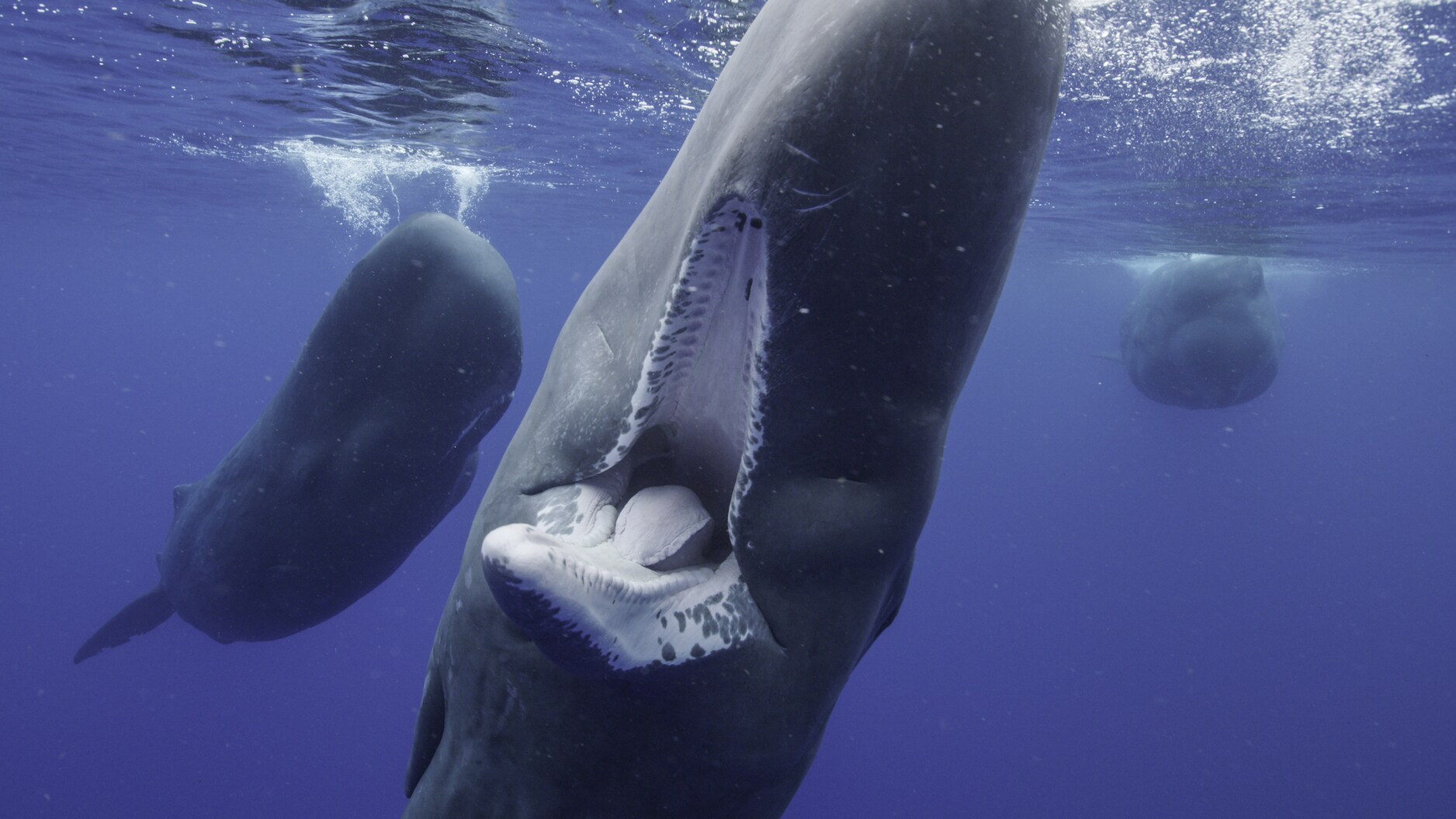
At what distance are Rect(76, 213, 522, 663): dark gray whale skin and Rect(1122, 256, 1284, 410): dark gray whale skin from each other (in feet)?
57.8

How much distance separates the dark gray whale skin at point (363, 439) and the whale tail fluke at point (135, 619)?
10.7ft

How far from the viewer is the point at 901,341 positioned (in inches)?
54.3

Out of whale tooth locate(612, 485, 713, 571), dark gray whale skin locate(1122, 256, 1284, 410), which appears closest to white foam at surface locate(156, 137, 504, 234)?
dark gray whale skin locate(1122, 256, 1284, 410)

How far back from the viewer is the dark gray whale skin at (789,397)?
49.1 inches

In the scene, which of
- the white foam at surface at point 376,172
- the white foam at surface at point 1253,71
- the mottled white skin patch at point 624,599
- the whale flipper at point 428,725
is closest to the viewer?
the mottled white skin patch at point 624,599

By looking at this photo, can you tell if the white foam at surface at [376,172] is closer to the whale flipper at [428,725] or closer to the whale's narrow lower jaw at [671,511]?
the whale flipper at [428,725]

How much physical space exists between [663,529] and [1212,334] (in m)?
A: 20.0

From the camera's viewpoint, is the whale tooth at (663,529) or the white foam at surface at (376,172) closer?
the whale tooth at (663,529)

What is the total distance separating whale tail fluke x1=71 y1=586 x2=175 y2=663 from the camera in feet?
30.6

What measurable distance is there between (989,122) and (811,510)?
0.68 m

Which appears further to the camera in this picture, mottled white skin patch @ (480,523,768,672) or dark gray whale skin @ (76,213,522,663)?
dark gray whale skin @ (76,213,522,663)

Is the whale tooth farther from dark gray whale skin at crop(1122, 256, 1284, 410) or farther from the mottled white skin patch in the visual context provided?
dark gray whale skin at crop(1122, 256, 1284, 410)

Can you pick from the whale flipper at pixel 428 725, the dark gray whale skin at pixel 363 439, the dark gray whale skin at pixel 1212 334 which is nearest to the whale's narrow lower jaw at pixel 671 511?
the whale flipper at pixel 428 725

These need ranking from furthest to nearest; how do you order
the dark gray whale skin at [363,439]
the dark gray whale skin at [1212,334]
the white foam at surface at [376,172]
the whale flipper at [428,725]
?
the white foam at surface at [376,172] → the dark gray whale skin at [1212,334] → the dark gray whale skin at [363,439] → the whale flipper at [428,725]
